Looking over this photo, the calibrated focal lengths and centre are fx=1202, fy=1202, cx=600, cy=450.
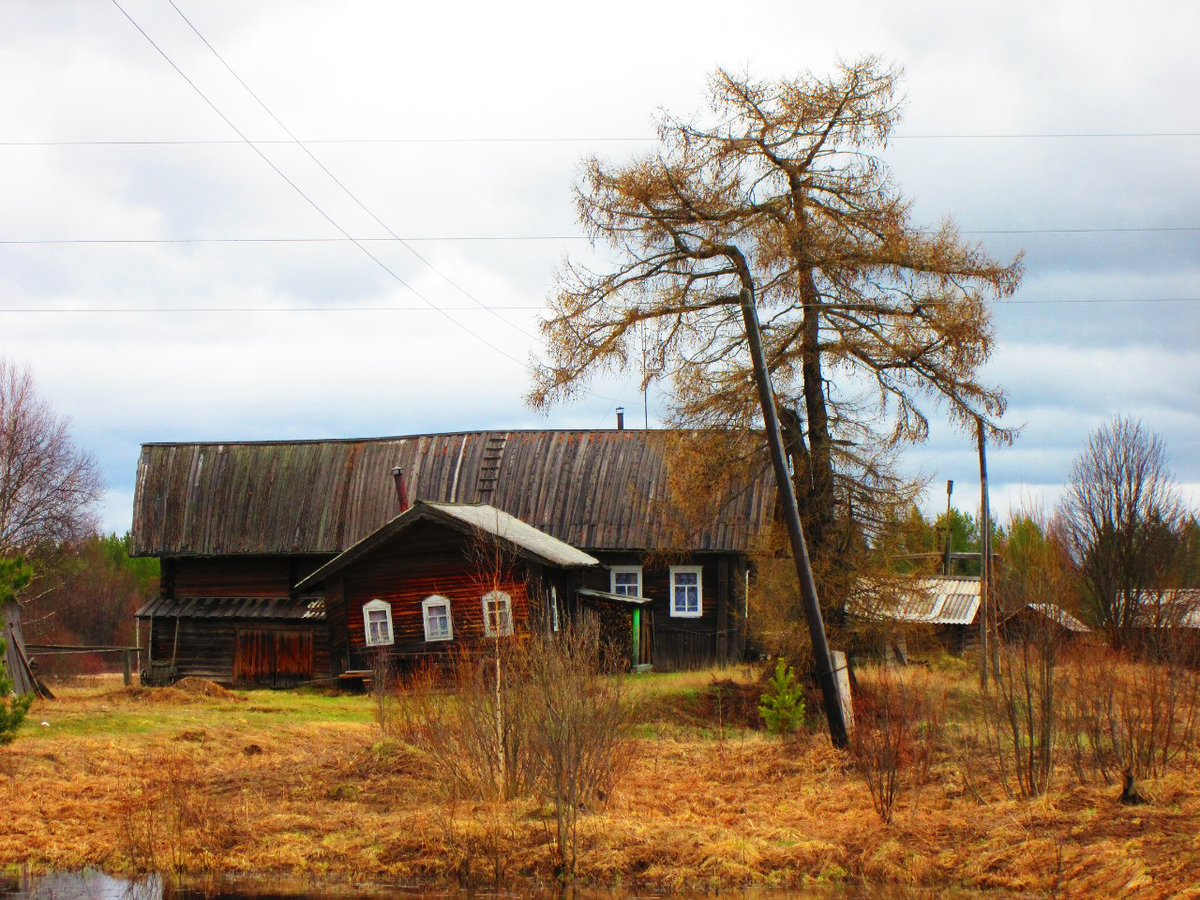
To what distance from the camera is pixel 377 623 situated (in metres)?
29.8

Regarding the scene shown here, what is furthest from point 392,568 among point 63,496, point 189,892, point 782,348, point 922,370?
point 63,496

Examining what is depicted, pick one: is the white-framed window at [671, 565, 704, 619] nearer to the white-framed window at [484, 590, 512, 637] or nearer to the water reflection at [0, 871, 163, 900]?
the white-framed window at [484, 590, 512, 637]

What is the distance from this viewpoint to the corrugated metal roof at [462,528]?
27.4 m

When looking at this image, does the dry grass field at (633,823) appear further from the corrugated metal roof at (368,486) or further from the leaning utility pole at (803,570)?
the corrugated metal roof at (368,486)

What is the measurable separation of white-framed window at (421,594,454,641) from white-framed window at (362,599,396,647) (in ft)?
3.23

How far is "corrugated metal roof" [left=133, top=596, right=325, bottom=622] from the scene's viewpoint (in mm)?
35250

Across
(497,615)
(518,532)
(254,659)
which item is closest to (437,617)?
(518,532)

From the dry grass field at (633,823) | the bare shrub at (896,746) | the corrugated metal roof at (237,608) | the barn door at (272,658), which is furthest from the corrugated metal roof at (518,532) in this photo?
the bare shrub at (896,746)

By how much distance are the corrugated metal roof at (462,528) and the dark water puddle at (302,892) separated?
13.6m

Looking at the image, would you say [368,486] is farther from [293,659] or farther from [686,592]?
[686,592]

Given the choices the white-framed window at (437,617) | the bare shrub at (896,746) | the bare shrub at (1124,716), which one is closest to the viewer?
the bare shrub at (896,746)

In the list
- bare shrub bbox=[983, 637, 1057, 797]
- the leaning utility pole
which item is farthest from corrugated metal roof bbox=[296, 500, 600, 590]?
bare shrub bbox=[983, 637, 1057, 797]

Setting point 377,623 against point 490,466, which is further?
point 490,466

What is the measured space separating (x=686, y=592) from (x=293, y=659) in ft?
38.4
